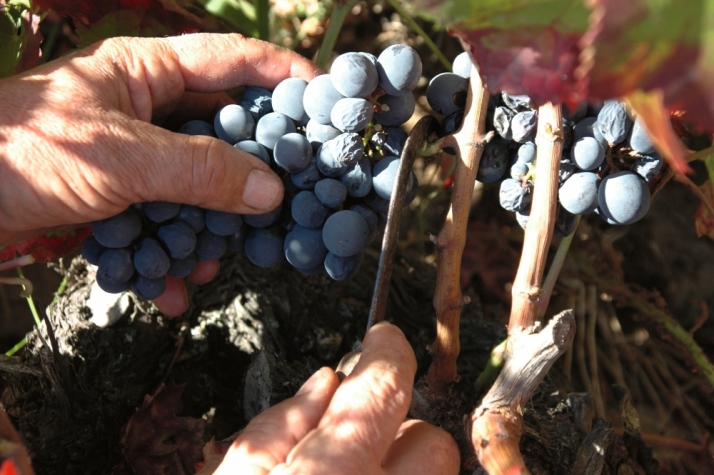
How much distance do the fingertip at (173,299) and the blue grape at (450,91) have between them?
24.1 inches

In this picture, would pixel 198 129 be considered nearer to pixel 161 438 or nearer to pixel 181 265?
pixel 181 265

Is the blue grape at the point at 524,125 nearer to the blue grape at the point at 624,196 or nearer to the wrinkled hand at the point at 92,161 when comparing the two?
the blue grape at the point at 624,196

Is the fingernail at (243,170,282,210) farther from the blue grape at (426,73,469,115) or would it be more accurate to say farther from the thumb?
the blue grape at (426,73,469,115)

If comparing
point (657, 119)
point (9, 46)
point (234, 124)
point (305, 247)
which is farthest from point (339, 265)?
point (9, 46)

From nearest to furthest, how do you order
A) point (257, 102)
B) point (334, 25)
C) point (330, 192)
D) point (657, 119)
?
point (657, 119), point (330, 192), point (257, 102), point (334, 25)

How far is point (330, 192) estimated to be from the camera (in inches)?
33.9

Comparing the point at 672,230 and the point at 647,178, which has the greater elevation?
the point at 647,178

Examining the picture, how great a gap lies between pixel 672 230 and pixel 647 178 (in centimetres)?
106

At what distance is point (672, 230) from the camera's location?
1.77 meters

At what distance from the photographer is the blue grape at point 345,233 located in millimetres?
850

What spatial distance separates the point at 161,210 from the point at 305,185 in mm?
210

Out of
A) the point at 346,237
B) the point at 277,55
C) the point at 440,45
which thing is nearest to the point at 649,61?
the point at 346,237

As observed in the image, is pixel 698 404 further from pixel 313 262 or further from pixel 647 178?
pixel 313 262

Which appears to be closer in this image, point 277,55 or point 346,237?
point 346,237
